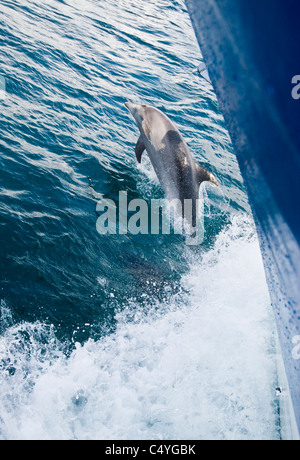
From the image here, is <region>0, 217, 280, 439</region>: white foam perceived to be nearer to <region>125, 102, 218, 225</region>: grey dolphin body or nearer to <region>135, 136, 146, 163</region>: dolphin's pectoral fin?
<region>125, 102, 218, 225</region>: grey dolphin body

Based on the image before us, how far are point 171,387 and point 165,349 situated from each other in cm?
61

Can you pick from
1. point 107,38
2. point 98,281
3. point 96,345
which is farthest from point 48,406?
point 107,38

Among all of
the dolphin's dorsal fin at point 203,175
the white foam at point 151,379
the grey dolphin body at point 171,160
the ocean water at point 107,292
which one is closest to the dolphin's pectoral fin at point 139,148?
the grey dolphin body at point 171,160

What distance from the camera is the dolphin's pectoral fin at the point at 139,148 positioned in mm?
9281

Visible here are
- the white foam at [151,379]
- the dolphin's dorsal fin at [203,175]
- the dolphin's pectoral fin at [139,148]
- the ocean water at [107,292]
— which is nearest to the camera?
the white foam at [151,379]

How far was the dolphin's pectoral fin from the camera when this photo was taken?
928 cm

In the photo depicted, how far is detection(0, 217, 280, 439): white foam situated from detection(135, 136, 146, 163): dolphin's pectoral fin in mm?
3955

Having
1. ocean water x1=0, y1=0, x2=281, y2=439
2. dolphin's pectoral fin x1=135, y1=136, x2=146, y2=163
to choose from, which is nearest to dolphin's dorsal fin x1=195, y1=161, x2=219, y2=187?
ocean water x1=0, y1=0, x2=281, y2=439

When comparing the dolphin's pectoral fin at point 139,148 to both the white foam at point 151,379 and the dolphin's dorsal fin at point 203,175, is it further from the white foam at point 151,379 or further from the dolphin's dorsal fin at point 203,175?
the white foam at point 151,379

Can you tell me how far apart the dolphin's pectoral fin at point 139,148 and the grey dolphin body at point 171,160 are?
14 centimetres

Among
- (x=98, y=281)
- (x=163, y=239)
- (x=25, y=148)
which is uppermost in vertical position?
(x=25, y=148)
